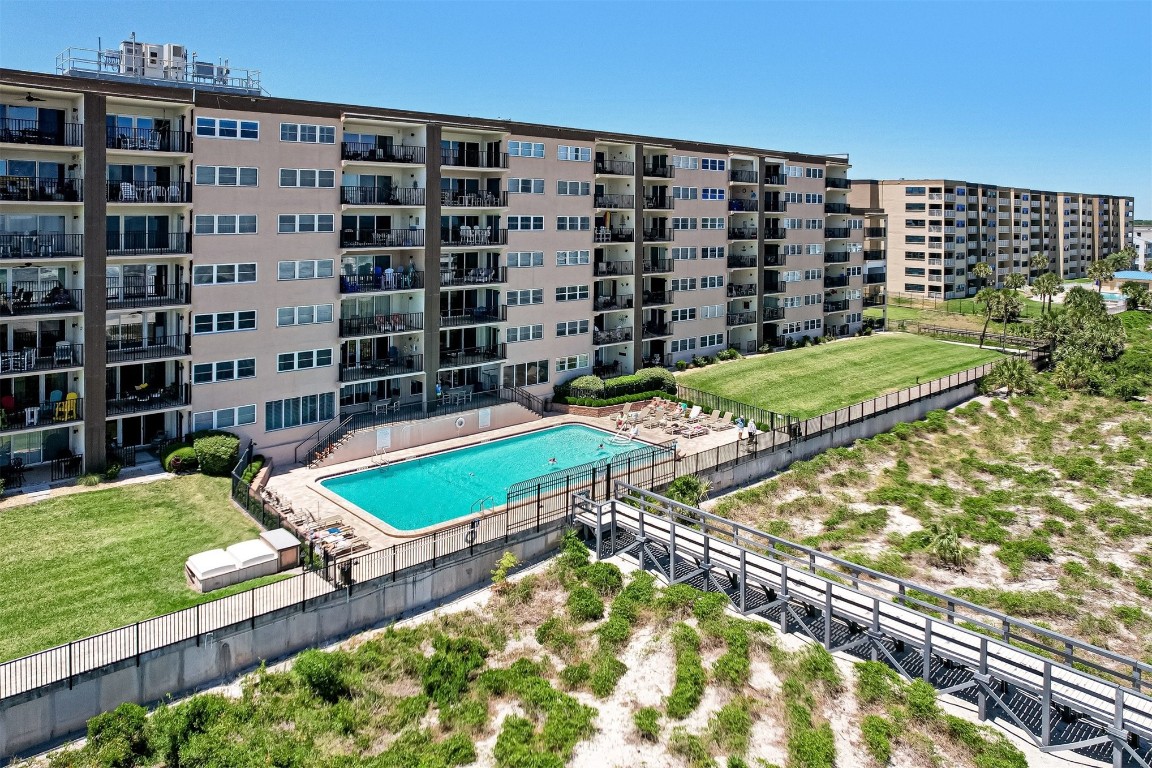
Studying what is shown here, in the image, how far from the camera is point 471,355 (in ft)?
166

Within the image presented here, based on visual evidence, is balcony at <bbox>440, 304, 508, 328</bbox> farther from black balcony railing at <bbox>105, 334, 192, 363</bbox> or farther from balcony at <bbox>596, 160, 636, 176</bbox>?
black balcony railing at <bbox>105, 334, 192, 363</bbox>

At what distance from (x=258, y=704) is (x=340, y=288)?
989 inches

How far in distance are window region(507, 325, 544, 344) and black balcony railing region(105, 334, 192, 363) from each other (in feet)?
Answer: 61.3

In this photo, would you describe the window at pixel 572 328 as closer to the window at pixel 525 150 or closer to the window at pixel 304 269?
the window at pixel 525 150

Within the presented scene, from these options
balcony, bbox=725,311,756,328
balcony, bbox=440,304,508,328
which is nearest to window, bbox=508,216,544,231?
balcony, bbox=440,304,508,328

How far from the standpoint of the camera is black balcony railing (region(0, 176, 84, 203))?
113ft

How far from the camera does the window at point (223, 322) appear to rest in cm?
3916

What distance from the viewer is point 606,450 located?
4575 centimetres

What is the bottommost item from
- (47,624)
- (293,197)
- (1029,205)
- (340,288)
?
(47,624)

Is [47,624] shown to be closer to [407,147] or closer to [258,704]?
[258,704]

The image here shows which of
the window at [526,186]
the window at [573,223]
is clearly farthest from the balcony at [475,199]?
the window at [573,223]

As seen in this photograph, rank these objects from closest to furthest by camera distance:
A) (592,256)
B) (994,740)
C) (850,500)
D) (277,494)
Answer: (994,740), (277,494), (850,500), (592,256)

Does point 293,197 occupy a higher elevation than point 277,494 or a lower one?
higher

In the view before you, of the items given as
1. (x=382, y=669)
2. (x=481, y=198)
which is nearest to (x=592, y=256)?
(x=481, y=198)
